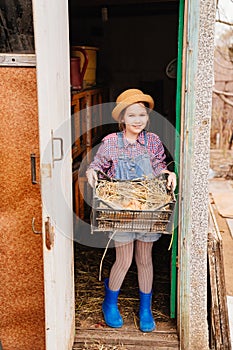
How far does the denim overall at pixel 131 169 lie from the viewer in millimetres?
3115

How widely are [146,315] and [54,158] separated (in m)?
1.43

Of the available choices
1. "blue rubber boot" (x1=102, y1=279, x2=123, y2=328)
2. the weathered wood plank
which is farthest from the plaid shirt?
"blue rubber boot" (x1=102, y1=279, x2=123, y2=328)

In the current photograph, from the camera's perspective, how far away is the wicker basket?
2723 millimetres

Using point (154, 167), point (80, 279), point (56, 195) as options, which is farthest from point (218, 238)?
point (56, 195)

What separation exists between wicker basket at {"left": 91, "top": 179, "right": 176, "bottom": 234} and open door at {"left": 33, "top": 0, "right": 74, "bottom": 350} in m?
0.18

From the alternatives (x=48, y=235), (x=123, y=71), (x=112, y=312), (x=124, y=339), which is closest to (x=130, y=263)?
(x=112, y=312)

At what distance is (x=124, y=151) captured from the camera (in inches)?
123

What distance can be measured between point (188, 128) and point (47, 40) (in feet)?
3.36

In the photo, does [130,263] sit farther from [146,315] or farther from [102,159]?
[102,159]

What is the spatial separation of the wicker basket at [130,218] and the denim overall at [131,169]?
273mm

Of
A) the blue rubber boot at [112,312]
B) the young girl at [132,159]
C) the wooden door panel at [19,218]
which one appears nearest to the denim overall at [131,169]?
the young girl at [132,159]

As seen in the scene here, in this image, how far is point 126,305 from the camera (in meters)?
3.54

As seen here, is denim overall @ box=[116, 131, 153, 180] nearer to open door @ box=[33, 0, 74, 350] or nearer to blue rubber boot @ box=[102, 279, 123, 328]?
open door @ box=[33, 0, 74, 350]

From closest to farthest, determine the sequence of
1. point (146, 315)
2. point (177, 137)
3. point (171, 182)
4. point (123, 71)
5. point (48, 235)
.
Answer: point (48, 235), point (171, 182), point (177, 137), point (146, 315), point (123, 71)
